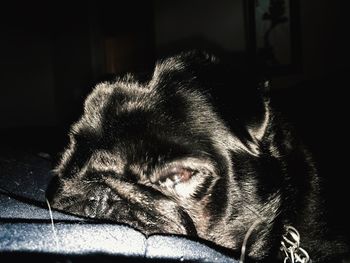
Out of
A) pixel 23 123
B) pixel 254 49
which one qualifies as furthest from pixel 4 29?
pixel 254 49

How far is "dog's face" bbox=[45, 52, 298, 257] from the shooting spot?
158cm

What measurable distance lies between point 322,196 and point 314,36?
4.32 meters

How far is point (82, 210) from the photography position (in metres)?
1.54

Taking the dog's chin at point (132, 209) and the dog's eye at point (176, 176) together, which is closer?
the dog's chin at point (132, 209)

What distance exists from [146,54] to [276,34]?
255cm

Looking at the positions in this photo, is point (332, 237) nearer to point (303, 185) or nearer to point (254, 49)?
point (303, 185)

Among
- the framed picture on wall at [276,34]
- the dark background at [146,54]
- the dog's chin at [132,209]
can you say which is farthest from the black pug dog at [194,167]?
the framed picture on wall at [276,34]

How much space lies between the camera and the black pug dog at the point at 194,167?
5.23 ft

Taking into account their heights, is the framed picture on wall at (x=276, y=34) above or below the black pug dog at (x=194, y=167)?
above

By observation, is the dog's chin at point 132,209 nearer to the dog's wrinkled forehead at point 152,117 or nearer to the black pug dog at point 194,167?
the black pug dog at point 194,167

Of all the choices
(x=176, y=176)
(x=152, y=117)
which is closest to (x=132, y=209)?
(x=176, y=176)

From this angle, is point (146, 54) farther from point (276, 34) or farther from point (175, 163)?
point (175, 163)

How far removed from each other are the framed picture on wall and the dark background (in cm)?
4

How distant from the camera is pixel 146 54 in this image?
729cm
